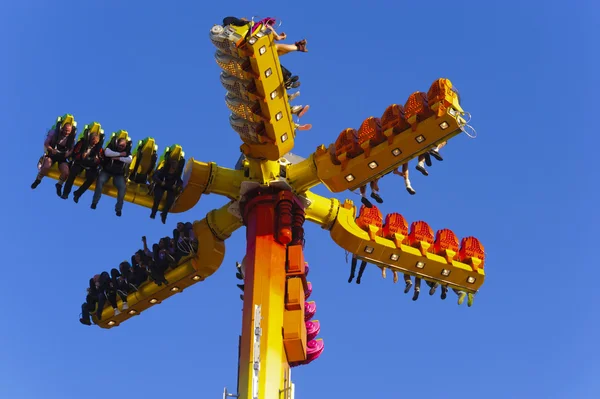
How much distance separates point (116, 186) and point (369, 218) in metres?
7.71

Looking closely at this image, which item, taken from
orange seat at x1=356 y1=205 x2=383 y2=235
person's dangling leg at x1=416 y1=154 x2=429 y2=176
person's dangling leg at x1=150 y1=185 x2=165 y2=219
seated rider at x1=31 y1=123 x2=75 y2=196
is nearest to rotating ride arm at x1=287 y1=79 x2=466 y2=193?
person's dangling leg at x1=416 y1=154 x2=429 y2=176

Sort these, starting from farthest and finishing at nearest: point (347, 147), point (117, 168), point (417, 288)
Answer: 1. point (417, 288)
2. point (117, 168)
3. point (347, 147)

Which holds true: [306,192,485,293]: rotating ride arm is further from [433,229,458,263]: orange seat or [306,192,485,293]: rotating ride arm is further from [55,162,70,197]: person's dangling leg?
[55,162,70,197]: person's dangling leg

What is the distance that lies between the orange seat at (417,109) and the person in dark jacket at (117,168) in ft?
27.6

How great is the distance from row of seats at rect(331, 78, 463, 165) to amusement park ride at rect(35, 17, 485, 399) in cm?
3

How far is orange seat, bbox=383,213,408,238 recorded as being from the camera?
140 ft

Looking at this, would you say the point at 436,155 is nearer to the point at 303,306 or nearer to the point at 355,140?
the point at 355,140

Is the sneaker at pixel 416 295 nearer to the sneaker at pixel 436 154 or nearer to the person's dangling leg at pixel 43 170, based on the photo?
the sneaker at pixel 436 154

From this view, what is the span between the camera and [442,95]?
1473 inches

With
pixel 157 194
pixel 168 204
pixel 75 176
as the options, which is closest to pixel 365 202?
pixel 168 204

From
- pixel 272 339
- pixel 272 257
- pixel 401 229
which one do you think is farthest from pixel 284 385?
pixel 401 229

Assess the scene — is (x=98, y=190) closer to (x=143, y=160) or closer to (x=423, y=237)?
(x=143, y=160)

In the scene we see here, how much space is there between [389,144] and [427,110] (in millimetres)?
1533

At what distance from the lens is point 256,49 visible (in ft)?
125
